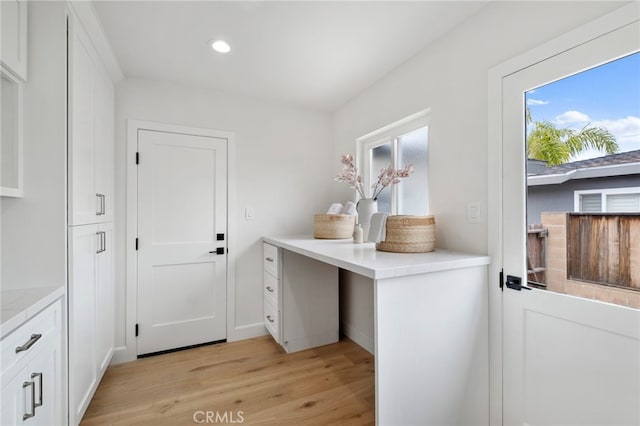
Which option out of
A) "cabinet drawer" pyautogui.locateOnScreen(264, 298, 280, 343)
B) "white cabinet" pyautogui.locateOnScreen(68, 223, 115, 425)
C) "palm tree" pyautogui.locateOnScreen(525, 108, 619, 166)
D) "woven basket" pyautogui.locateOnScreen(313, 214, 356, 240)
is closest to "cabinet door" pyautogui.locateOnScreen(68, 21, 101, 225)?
"white cabinet" pyautogui.locateOnScreen(68, 223, 115, 425)

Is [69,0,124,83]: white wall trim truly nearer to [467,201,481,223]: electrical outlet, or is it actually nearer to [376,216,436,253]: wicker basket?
[376,216,436,253]: wicker basket

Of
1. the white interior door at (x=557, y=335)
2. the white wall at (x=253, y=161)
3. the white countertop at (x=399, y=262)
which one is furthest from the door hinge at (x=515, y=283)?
the white wall at (x=253, y=161)

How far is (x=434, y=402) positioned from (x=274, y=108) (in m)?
2.67

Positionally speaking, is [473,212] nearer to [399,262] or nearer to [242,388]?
[399,262]

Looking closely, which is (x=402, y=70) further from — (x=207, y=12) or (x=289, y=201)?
(x=289, y=201)

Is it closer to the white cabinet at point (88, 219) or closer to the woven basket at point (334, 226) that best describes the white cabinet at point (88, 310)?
the white cabinet at point (88, 219)

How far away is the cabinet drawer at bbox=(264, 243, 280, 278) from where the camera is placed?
7.94 feet

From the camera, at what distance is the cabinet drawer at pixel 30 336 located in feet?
3.11

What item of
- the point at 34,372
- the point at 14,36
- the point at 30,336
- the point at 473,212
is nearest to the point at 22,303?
the point at 30,336

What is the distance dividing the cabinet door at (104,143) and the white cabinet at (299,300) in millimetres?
1267

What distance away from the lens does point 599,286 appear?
116cm

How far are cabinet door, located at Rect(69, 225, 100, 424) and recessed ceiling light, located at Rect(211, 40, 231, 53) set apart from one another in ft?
4.56

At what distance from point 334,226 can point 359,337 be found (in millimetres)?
1049

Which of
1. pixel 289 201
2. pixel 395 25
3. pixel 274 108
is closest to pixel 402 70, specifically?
pixel 395 25
